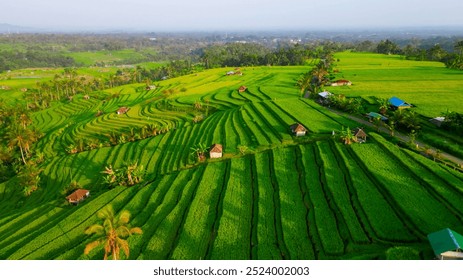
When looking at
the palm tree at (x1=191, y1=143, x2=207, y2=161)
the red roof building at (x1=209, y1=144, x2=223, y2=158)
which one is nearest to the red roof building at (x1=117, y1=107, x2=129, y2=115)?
the palm tree at (x1=191, y1=143, x2=207, y2=161)

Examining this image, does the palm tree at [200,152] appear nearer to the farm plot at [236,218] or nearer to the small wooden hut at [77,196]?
the farm plot at [236,218]

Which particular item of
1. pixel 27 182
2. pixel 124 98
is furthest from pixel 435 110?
pixel 124 98

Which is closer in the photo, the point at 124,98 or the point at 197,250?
the point at 197,250

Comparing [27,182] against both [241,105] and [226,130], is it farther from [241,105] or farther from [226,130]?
[241,105]

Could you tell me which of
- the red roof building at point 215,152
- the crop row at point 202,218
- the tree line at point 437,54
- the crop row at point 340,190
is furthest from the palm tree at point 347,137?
the tree line at point 437,54

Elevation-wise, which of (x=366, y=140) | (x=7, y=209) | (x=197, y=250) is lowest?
(x=7, y=209)
